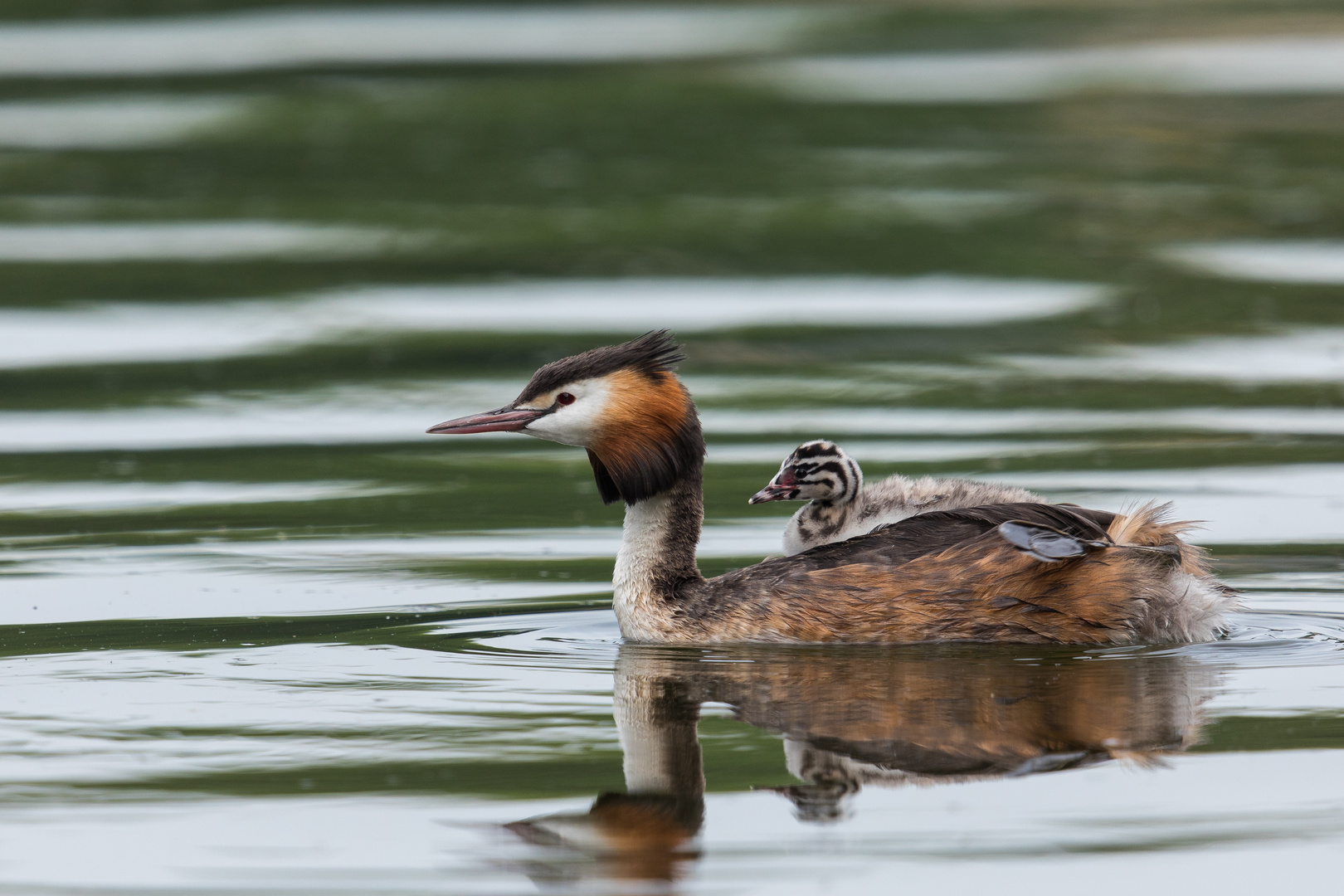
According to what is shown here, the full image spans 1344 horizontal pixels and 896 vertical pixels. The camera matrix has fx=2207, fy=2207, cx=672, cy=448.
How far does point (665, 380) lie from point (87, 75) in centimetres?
1486

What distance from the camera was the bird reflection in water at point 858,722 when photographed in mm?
5129

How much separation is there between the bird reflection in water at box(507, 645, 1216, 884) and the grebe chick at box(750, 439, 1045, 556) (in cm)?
82

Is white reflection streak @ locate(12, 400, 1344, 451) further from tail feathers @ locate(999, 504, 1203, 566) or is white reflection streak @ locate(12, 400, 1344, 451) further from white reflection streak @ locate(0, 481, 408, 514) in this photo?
tail feathers @ locate(999, 504, 1203, 566)

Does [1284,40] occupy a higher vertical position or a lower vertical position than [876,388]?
higher

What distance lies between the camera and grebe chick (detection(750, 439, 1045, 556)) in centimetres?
772

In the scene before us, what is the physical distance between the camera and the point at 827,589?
281 inches

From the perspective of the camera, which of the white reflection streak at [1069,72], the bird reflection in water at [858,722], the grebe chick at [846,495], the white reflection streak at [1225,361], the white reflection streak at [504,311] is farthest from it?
the white reflection streak at [1069,72]

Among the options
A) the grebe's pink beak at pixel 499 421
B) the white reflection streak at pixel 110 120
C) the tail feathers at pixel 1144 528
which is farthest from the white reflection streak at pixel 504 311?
the tail feathers at pixel 1144 528

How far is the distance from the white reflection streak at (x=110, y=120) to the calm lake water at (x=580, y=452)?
0.06m

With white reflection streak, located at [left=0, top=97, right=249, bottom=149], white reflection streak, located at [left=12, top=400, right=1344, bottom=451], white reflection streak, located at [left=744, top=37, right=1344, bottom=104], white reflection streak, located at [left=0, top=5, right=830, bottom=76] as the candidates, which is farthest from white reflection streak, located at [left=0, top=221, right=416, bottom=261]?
white reflection streak, located at [left=744, top=37, right=1344, bottom=104]

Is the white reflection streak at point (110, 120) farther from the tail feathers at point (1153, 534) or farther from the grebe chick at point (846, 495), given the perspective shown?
the tail feathers at point (1153, 534)

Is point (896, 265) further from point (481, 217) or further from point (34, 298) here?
point (34, 298)

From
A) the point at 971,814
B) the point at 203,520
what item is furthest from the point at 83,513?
the point at 971,814

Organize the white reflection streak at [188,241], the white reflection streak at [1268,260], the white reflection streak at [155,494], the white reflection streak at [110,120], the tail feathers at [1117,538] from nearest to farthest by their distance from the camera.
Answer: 1. the tail feathers at [1117,538]
2. the white reflection streak at [155,494]
3. the white reflection streak at [1268,260]
4. the white reflection streak at [188,241]
5. the white reflection streak at [110,120]
